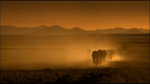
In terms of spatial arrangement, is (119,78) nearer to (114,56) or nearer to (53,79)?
(53,79)

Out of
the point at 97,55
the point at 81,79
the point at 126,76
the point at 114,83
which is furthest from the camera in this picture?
the point at 97,55

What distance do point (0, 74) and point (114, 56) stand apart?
17576 millimetres

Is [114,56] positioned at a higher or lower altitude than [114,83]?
higher

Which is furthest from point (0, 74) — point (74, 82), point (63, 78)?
point (74, 82)

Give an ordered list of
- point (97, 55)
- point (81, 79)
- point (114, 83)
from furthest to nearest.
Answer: point (97, 55), point (81, 79), point (114, 83)

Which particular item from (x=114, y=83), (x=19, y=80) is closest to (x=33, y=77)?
(x=19, y=80)

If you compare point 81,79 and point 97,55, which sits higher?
point 97,55

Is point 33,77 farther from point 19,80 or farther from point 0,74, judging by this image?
point 0,74

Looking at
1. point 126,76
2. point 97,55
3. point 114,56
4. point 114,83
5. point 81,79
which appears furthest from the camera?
point 114,56

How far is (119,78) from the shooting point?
13.0 metres

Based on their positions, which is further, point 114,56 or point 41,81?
point 114,56

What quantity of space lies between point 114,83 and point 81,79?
6.67 ft

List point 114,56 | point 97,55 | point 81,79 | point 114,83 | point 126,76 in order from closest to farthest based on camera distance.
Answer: point 114,83, point 81,79, point 126,76, point 97,55, point 114,56

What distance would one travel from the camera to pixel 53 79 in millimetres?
12758
